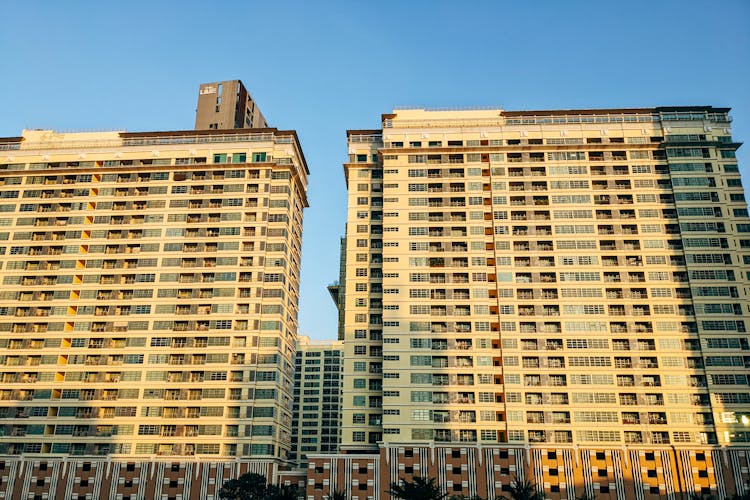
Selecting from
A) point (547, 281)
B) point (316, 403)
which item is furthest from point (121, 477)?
point (316, 403)

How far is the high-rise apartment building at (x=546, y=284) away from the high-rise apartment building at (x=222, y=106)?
28.5 metres

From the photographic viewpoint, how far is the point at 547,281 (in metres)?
98.2

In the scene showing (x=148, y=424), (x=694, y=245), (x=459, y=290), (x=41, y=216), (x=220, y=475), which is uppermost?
(x=41, y=216)

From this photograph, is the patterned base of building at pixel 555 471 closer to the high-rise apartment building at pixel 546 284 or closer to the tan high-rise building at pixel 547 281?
the high-rise apartment building at pixel 546 284

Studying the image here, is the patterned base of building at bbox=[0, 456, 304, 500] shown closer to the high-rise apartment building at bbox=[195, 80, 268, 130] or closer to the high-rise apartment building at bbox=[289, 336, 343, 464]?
the high-rise apartment building at bbox=[195, 80, 268, 130]

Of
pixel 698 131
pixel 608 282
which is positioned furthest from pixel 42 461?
pixel 698 131

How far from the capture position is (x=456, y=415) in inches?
3590

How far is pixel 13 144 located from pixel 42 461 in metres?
56.4

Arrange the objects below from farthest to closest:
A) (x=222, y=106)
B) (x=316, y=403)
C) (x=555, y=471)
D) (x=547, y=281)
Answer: (x=316, y=403), (x=222, y=106), (x=547, y=281), (x=555, y=471)

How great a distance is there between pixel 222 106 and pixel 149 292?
43.3 meters

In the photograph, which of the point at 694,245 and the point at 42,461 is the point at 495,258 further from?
the point at 42,461

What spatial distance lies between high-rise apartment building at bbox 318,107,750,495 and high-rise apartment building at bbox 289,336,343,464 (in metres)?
98.2

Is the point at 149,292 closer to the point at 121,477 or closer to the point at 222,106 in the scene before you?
the point at 121,477

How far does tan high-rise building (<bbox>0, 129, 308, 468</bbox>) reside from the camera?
94438 millimetres
